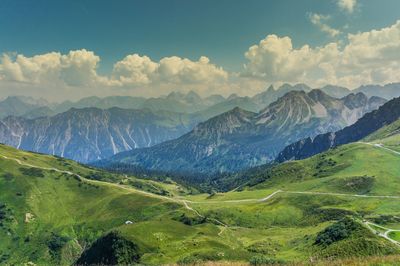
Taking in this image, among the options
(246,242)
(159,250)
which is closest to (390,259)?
(159,250)

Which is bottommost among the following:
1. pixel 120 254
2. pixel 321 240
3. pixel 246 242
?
pixel 246 242

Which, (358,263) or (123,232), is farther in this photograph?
(123,232)

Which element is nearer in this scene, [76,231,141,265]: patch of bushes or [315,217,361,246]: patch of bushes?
[315,217,361,246]: patch of bushes

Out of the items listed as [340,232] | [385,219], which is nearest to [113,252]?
[340,232]

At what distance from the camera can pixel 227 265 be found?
3441 cm

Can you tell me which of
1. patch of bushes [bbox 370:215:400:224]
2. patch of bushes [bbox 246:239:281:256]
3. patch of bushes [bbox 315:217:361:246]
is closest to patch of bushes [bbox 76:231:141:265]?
patch of bushes [bbox 246:239:281:256]

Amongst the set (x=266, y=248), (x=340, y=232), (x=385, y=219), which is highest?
(x=340, y=232)

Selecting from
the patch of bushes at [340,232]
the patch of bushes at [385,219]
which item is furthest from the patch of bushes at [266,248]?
the patch of bushes at [385,219]

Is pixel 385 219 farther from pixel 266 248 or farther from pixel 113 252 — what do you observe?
pixel 113 252

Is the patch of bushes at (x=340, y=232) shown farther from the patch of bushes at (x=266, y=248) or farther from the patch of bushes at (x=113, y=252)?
the patch of bushes at (x=113, y=252)

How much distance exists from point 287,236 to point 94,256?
9363 centimetres

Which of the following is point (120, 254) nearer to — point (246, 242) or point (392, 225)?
point (246, 242)

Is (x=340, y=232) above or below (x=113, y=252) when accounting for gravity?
above

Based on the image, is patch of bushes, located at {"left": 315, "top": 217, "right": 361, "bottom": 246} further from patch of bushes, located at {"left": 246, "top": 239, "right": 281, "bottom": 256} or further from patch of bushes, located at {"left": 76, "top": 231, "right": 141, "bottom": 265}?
patch of bushes, located at {"left": 76, "top": 231, "right": 141, "bottom": 265}
